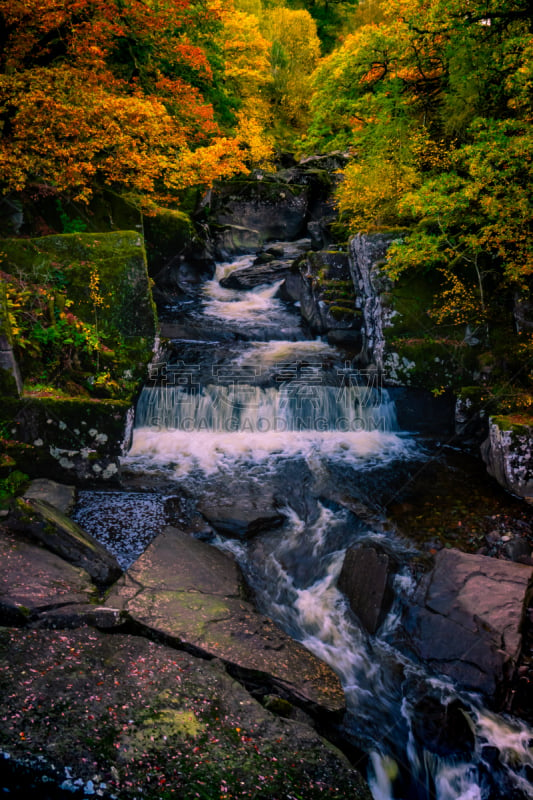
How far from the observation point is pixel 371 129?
12.2m

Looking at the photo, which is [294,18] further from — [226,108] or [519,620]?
[519,620]

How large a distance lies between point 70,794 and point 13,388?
5943 mm

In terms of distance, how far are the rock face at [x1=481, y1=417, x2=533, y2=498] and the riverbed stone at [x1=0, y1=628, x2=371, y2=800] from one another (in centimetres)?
593

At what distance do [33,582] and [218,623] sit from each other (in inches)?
78.9

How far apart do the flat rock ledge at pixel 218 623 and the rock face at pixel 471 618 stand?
4.51 ft

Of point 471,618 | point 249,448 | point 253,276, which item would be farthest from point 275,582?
point 253,276

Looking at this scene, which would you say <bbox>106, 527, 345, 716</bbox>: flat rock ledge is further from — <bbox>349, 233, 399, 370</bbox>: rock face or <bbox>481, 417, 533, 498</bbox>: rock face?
<bbox>349, 233, 399, 370</bbox>: rock face

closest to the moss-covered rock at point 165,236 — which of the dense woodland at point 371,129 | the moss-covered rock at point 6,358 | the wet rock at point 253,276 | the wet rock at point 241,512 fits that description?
the wet rock at point 253,276

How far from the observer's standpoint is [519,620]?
4.61m

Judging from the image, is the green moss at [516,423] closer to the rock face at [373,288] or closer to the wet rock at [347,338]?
the rock face at [373,288]

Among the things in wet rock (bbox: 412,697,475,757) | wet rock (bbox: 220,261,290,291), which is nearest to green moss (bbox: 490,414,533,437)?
wet rock (bbox: 412,697,475,757)

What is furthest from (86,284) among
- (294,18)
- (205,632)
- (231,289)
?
(294,18)

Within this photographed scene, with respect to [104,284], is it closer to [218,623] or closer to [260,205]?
[218,623]

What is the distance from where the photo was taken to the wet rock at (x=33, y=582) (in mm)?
3930
